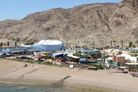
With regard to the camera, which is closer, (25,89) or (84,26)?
Answer: (25,89)

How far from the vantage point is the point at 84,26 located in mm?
136875

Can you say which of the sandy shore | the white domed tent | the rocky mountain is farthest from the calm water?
the rocky mountain

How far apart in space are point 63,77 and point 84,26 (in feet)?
258

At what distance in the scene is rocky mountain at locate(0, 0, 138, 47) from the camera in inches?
4786

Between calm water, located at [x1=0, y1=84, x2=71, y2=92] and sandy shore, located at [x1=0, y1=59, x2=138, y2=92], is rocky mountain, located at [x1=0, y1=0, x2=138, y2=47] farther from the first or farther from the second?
calm water, located at [x1=0, y1=84, x2=71, y2=92]

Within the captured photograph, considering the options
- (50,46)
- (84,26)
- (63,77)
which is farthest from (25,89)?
(84,26)

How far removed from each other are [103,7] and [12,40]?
125 feet

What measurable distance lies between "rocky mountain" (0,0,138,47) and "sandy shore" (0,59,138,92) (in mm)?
50649

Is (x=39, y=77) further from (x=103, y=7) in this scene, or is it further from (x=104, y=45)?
(x=103, y=7)

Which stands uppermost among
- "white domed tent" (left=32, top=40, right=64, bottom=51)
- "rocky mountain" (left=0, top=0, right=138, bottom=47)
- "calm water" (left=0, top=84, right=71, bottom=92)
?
"rocky mountain" (left=0, top=0, right=138, bottom=47)

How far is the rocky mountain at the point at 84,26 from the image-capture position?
122m

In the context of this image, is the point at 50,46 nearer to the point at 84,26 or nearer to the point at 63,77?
the point at 63,77

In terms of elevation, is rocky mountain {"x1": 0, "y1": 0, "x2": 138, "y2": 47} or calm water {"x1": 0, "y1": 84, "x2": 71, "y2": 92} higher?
rocky mountain {"x1": 0, "y1": 0, "x2": 138, "y2": 47}

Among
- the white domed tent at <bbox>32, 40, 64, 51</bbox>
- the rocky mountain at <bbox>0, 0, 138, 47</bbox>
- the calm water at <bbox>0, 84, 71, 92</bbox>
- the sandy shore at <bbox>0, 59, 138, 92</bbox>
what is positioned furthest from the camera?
the rocky mountain at <bbox>0, 0, 138, 47</bbox>
